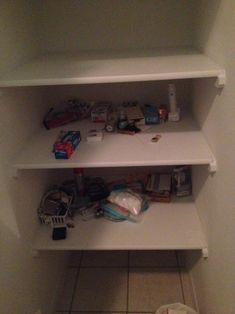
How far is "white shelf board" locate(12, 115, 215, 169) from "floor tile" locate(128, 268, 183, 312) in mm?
798

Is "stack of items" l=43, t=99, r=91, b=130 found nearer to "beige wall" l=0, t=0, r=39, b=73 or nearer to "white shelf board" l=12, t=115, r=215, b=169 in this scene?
"white shelf board" l=12, t=115, r=215, b=169

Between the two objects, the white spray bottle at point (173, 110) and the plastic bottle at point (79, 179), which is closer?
the white spray bottle at point (173, 110)

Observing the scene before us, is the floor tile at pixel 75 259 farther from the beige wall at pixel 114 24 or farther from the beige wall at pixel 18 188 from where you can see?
the beige wall at pixel 114 24

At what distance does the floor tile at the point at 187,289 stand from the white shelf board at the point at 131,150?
806 mm

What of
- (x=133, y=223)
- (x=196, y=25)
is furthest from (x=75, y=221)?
(x=196, y=25)

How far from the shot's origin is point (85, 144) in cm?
110

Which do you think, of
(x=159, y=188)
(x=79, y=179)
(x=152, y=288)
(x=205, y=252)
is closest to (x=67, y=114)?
(x=79, y=179)

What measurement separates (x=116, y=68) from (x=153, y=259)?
3.64 feet

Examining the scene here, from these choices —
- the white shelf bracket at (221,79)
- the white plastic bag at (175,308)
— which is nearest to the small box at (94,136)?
the white shelf bracket at (221,79)

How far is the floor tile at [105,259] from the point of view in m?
1.55

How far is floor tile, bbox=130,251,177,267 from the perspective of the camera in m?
1.52

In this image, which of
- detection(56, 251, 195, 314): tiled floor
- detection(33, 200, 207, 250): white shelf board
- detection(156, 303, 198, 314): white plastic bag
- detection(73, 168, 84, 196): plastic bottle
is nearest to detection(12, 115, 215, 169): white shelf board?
detection(73, 168, 84, 196): plastic bottle

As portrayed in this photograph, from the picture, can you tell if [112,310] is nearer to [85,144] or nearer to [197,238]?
[197,238]

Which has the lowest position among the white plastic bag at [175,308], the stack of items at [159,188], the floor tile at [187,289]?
the floor tile at [187,289]
